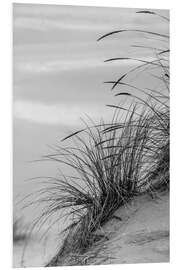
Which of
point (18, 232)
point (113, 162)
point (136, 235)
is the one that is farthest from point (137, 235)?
point (18, 232)

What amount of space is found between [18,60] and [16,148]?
1.55 feet

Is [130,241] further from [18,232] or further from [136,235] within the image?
[18,232]

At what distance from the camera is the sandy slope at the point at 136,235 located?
363 centimetres

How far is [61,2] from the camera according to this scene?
3664 millimetres

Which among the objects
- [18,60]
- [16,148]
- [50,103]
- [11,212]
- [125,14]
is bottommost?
[11,212]

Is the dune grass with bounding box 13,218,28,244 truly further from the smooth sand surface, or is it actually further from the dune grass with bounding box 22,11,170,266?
the smooth sand surface

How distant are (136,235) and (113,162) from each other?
0.42m

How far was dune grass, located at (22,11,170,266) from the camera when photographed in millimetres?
3637

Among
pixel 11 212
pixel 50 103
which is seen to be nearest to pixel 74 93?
pixel 50 103

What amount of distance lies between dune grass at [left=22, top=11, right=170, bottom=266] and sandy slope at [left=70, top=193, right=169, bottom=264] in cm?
4

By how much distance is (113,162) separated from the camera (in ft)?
12.3

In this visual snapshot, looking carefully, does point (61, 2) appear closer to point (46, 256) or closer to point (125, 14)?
point (125, 14)

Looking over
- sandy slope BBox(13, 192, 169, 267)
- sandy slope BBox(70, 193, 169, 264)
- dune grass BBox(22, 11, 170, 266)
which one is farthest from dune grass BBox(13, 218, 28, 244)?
sandy slope BBox(70, 193, 169, 264)

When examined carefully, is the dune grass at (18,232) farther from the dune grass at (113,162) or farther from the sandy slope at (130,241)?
the dune grass at (113,162)
